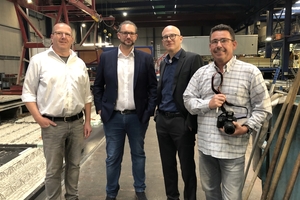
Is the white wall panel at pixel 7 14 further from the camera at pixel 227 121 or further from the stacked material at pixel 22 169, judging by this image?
the camera at pixel 227 121

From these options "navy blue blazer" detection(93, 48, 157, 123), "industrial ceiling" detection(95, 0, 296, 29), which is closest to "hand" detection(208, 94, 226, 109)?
"navy blue blazer" detection(93, 48, 157, 123)

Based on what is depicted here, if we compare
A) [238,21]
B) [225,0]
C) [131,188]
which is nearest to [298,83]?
[131,188]

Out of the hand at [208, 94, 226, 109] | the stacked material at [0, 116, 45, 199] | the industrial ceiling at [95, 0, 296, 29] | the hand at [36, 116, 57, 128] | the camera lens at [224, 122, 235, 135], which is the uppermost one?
the industrial ceiling at [95, 0, 296, 29]

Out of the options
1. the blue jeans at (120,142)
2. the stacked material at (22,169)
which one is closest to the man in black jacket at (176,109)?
the blue jeans at (120,142)

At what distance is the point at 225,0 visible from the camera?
1374 centimetres

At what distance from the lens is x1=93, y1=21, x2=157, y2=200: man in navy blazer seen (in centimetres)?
224

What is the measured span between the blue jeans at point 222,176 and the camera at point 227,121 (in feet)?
0.80

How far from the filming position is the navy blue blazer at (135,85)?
224 centimetres

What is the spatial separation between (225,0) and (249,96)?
45.2 feet

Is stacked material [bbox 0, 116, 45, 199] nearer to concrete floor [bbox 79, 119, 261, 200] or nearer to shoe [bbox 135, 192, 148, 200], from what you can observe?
concrete floor [bbox 79, 119, 261, 200]

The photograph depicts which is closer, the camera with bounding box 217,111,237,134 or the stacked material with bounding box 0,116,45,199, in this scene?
the camera with bounding box 217,111,237,134

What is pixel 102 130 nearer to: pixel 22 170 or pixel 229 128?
pixel 22 170

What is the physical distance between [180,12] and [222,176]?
16.5 meters

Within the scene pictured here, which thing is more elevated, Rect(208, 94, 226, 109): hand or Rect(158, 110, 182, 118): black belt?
Rect(208, 94, 226, 109): hand
